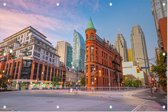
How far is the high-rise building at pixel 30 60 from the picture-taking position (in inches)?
2430

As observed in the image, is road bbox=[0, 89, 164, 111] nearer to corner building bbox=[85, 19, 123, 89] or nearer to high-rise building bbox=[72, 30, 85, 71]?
corner building bbox=[85, 19, 123, 89]

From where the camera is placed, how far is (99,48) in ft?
170

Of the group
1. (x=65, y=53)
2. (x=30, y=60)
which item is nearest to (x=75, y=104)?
(x=30, y=60)

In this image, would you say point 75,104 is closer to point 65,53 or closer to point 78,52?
point 65,53

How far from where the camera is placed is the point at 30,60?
204 feet

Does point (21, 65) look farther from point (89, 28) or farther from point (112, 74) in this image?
point (112, 74)

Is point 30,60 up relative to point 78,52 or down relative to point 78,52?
down

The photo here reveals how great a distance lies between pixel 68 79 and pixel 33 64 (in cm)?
3755

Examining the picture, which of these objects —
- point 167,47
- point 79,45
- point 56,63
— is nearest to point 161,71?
point 167,47

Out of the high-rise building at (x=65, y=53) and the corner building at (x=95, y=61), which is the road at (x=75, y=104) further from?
the high-rise building at (x=65, y=53)

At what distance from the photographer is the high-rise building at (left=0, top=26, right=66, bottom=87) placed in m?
61.7

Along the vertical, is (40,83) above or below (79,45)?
below

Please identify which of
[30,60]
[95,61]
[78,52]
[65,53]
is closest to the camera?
[95,61]

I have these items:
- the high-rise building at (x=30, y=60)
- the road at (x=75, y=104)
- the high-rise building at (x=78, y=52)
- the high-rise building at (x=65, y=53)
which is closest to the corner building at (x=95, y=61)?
the high-rise building at (x=30, y=60)
